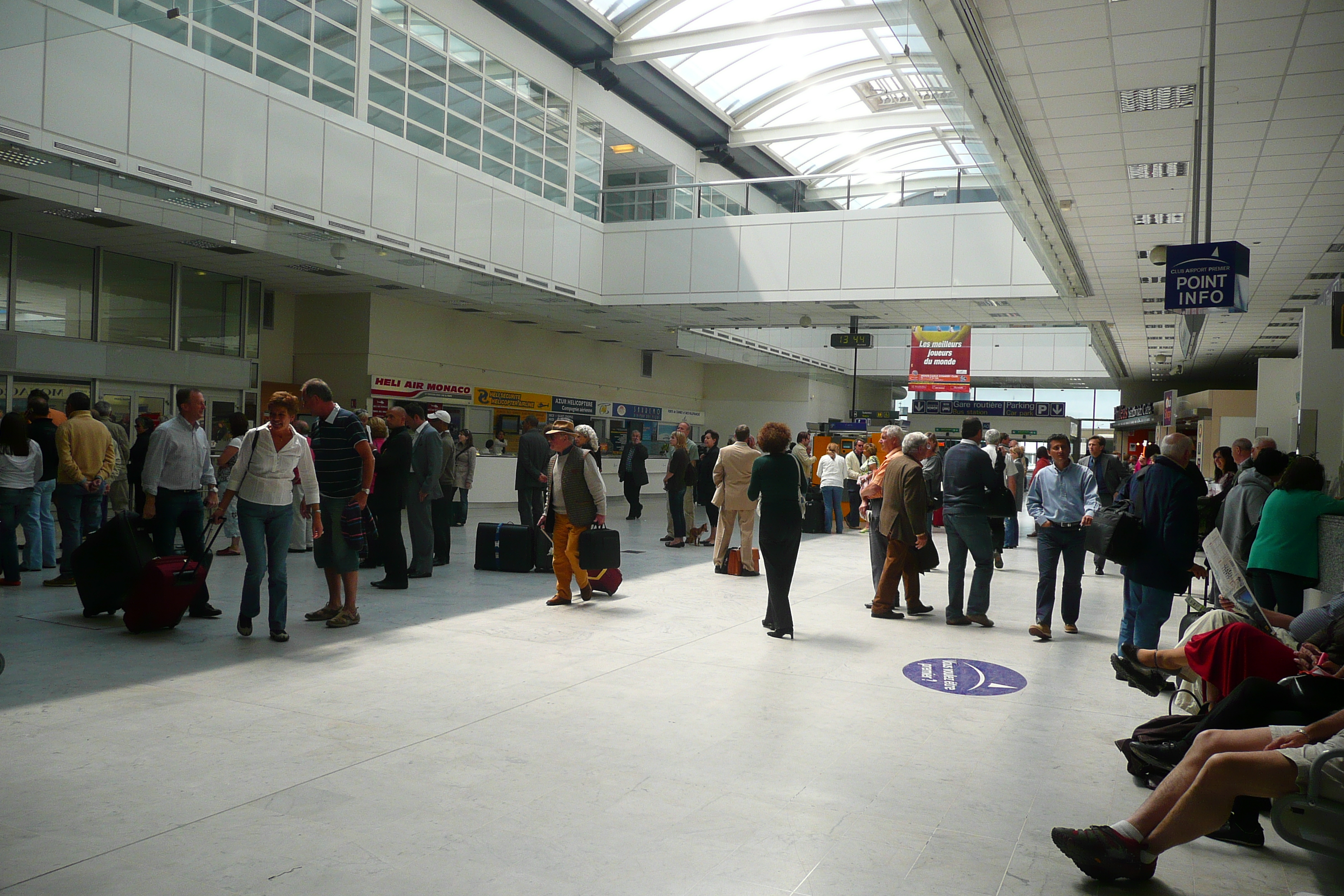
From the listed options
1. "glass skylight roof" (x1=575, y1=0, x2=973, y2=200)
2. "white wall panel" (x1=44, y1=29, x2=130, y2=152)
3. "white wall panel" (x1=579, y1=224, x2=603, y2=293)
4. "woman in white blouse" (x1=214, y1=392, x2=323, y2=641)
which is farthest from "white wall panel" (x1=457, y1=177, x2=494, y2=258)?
"woman in white blouse" (x1=214, y1=392, x2=323, y2=641)

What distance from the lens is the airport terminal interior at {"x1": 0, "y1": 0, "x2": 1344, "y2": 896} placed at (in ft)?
11.7

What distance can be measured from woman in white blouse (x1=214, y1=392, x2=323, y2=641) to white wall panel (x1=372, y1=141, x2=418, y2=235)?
9.15 meters

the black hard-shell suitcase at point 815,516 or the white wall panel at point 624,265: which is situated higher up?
the white wall panel at point 624,265

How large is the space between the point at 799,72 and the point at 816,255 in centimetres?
550

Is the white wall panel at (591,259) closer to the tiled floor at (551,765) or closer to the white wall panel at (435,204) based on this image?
the white wall panel at (435,204)

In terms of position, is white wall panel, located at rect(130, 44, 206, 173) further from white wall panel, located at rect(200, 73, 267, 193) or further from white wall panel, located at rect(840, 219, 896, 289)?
white wall panel, located at rect(840, 219, 896, 289)

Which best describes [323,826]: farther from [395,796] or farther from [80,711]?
[80,711]

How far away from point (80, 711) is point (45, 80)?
8.30 meters

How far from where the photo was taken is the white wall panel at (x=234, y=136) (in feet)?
39.8

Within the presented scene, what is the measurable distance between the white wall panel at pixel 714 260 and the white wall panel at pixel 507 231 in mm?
3786

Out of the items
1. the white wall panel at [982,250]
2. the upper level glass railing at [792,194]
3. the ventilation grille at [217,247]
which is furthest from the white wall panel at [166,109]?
the white wall panel at [982,250]

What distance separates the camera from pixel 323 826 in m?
3.48

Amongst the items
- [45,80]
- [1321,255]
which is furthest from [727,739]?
[1321,255]

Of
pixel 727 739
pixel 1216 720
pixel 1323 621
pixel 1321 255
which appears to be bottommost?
pixel 727 739
